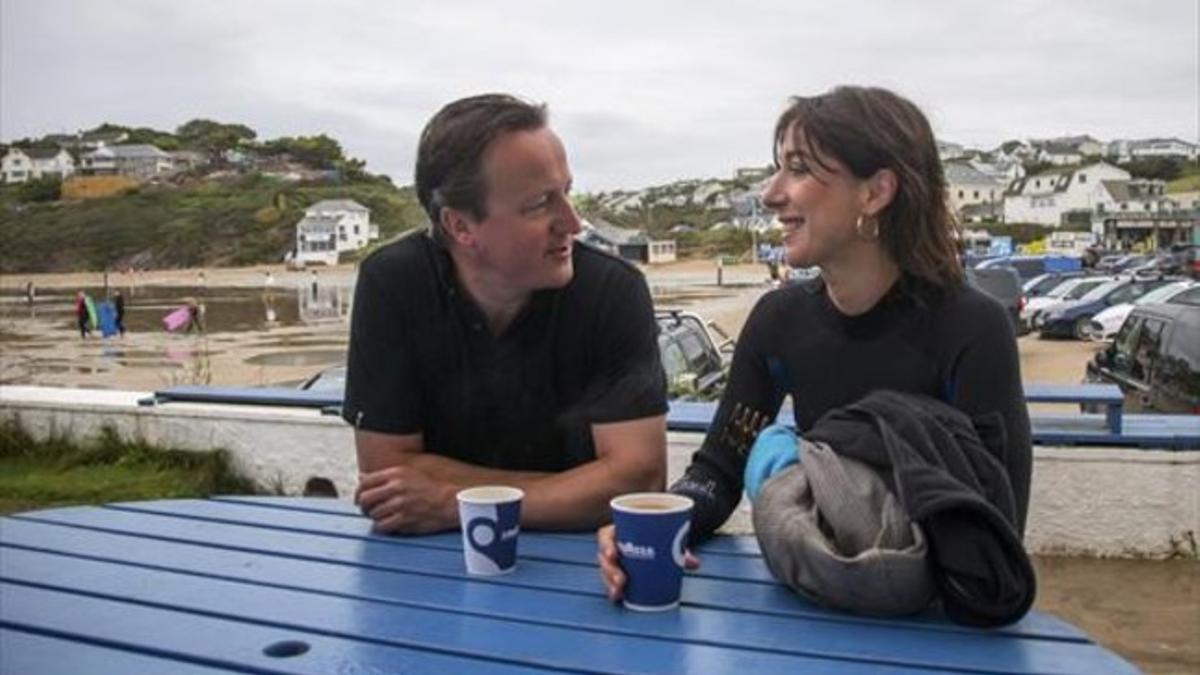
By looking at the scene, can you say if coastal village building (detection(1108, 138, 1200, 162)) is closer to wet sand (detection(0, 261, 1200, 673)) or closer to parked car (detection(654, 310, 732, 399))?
wet sand (detection(0, 261, 1200, 673))

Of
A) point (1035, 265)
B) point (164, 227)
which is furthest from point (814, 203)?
point (164, 227)

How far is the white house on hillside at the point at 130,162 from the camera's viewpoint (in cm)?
11800

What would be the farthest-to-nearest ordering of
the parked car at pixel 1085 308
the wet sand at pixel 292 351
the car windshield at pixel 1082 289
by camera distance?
the car windshield at pixel 1082 289, the parked car at pixel 1085 308, the wet sand at pixel 292 351

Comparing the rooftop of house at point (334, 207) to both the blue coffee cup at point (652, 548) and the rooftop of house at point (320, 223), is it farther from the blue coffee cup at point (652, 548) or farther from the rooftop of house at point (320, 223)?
the blue coffee cup at point (652, 548)

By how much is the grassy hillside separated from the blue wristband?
281 ft

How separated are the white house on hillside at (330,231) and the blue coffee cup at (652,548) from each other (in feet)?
294

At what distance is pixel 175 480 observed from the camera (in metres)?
6.23

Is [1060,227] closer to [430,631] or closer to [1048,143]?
[1048,143]

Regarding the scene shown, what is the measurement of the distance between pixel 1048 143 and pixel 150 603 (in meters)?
155

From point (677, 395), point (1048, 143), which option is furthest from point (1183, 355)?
point (1048, 143)

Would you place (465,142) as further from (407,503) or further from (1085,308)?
(1085,308)

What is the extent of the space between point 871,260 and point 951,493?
0.60 metres

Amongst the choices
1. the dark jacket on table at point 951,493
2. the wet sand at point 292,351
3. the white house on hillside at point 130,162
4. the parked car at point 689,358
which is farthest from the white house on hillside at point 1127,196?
the white house on hillside at point 130,162

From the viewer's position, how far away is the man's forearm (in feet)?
7.09
